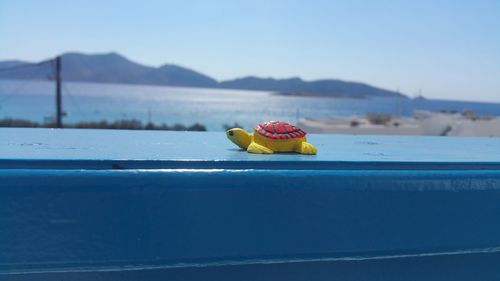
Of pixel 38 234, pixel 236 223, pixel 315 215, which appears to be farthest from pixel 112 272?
pixel 315 215

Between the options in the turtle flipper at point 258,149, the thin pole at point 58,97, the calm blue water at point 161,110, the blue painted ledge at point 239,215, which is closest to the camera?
the blue painted ledge at point 239,215

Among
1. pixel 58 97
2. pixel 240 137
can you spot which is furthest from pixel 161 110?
pixel 240 137

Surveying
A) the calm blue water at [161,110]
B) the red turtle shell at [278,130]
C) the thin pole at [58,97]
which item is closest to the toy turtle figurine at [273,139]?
the red turtle shell at [278,130]

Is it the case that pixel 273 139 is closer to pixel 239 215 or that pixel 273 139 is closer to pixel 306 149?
pixel 306 149

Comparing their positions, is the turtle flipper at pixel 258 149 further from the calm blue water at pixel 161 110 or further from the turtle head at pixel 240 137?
the calm blue water at pixel 161 110

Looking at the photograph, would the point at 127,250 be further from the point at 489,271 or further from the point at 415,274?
the point at 489,271

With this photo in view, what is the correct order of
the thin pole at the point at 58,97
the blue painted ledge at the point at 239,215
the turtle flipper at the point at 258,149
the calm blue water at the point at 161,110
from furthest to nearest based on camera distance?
the calm blue water at the point at 161,110, the thin pole at the point at 58,97, the turtle flipper at the point at 258,149, the blue painted ledge at the point at 239,215
